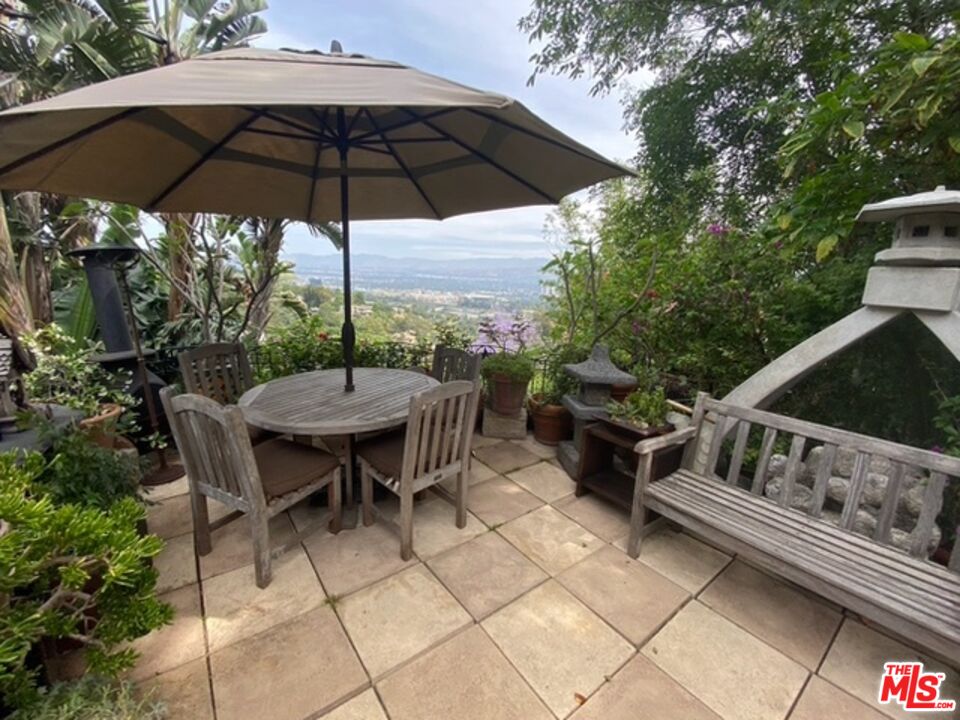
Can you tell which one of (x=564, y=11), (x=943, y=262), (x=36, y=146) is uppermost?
(x=564, y=11)

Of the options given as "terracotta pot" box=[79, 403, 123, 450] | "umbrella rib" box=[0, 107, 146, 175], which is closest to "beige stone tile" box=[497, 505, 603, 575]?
"terracotta pot" box=[79, 403, 123, 450]

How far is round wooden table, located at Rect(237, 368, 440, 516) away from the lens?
6.56ft

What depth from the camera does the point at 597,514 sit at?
2541 mm

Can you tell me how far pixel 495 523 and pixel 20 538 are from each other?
2006 mm

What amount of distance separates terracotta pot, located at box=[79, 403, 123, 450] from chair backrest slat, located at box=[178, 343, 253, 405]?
0.39 m

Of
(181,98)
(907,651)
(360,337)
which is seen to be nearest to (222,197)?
(360,337)

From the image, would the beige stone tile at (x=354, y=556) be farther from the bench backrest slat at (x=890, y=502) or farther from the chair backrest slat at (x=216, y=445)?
the bench backrest slat at (x=890, y=502)

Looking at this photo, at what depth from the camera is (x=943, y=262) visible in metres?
1.77

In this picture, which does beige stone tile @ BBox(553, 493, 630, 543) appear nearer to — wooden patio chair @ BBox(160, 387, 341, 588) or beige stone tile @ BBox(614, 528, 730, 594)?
beige stone tile @ BBox(614, 528, 730, 594)

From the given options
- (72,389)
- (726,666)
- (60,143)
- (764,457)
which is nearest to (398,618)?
(726,666)

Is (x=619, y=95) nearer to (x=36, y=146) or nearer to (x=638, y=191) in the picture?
(x=638, y=191)

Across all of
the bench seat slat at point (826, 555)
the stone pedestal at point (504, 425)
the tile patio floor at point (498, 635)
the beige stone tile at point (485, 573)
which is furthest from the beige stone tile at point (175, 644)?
the stone pedestal at point (504, 425)

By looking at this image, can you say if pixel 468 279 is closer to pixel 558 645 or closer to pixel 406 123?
pixel 406 123

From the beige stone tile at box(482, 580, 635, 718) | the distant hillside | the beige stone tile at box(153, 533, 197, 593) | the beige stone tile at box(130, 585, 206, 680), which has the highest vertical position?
the distant hillside
